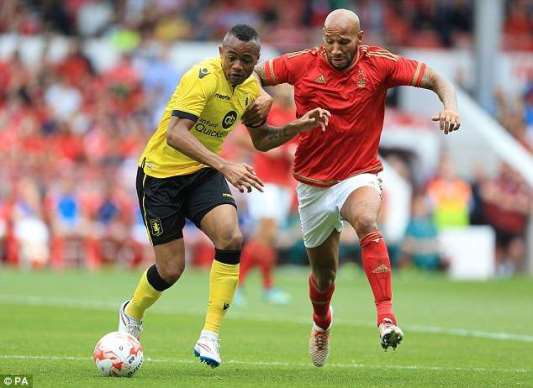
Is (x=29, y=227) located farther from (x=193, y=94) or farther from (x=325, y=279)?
(x=193, y=94)

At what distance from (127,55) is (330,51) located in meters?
17.3

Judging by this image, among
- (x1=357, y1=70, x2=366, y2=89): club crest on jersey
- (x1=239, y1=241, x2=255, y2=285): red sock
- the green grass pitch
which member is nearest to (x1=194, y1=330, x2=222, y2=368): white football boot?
the green grass pitch

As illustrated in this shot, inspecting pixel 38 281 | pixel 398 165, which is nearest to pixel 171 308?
pixel 38 281

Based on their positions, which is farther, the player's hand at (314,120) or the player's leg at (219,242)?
the player's hand at (314,120)

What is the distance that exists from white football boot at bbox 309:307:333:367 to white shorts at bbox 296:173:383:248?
65 centimetres

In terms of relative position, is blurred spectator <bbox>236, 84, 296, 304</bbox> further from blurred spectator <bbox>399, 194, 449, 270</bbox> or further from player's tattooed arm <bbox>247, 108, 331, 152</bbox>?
blurred spectator <bbox>399, 194, 449, 270</bbox>

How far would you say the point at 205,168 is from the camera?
979 centimetres

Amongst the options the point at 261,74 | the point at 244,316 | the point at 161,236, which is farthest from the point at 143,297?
the point at 244,316

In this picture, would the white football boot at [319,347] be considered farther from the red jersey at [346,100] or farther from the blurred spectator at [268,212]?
the blurred spectator at [268,212]

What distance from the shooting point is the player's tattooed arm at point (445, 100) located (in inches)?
366

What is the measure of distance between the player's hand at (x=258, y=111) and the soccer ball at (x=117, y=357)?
1957mm

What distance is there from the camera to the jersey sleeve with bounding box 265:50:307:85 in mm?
10094

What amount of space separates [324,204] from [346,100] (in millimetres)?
776
